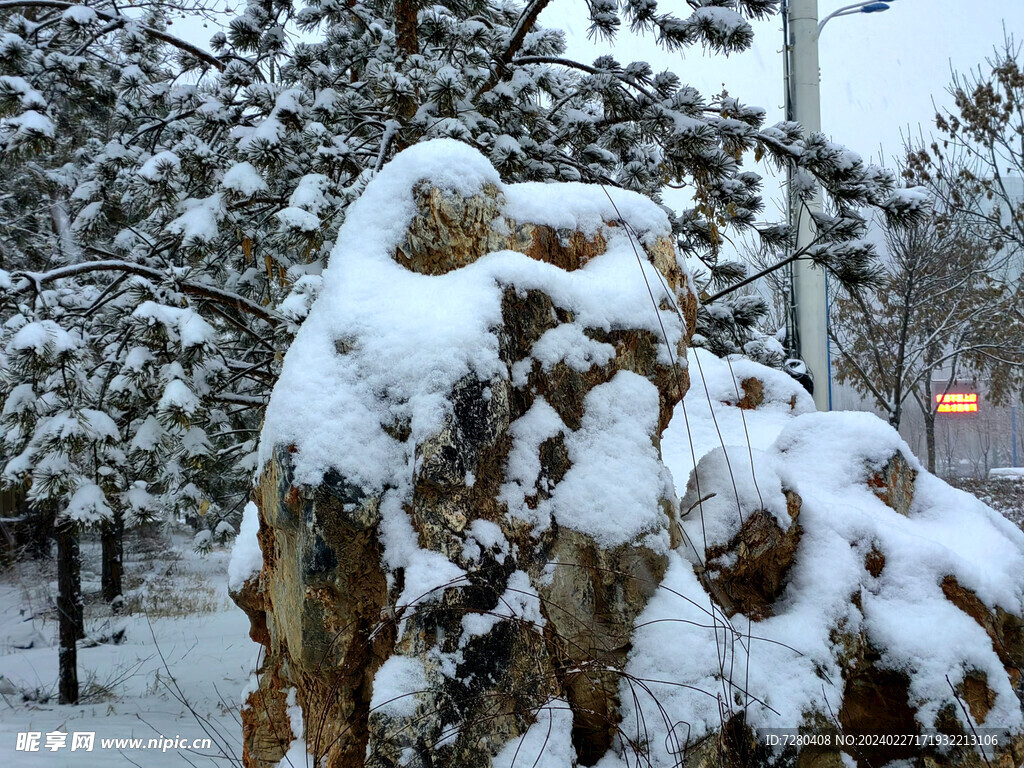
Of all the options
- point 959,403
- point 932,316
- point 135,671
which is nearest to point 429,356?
point 135,671

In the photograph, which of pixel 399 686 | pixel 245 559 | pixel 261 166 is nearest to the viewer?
pixel 399 686

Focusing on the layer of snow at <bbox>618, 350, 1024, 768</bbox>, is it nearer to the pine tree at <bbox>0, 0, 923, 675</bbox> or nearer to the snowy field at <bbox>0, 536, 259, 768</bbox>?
the pine tree at <bbox>0, 0, 923, 675</bbox>

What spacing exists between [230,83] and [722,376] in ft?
12.0

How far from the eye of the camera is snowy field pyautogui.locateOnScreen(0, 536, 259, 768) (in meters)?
4.45

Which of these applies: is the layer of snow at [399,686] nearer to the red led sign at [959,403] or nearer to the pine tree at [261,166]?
the pine tree at [261,166]

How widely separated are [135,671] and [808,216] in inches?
353

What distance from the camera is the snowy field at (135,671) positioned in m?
4.45

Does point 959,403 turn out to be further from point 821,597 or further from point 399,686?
point 399,686

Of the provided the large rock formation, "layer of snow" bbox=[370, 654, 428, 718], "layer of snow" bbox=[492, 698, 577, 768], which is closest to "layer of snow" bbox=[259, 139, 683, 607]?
the large rock formation

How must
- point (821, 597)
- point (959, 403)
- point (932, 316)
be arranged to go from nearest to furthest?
point (821, 597)
point (932, 316)
point (959, 403)

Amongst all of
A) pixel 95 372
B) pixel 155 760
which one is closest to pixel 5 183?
pixel 95 372

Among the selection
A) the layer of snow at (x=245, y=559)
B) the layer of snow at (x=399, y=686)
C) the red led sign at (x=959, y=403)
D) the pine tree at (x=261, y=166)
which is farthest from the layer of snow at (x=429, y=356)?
the red led sign at (x=959, y=403)

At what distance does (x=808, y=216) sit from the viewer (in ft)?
20.6

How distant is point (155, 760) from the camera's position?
4.43 meters
